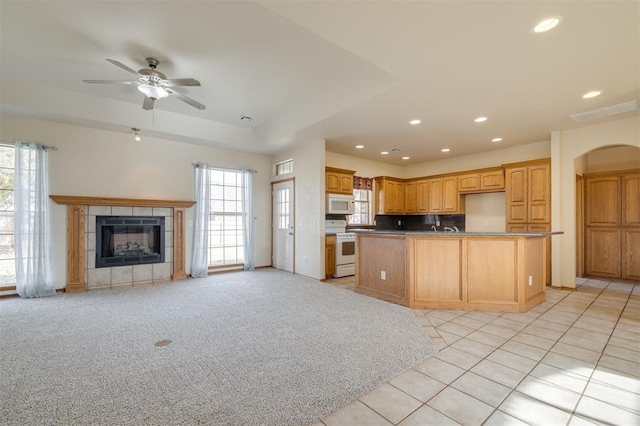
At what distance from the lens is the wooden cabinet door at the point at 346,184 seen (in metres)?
6.38

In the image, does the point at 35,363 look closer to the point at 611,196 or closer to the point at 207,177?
the point at 207,177

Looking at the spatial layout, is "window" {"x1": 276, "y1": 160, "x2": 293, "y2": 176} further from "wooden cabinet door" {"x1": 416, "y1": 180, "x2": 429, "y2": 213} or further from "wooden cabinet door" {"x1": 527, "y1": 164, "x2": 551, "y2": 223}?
"wooden cabinet door" {"x1": 527, "y1": 164, "x2": 551, "y2": 223}

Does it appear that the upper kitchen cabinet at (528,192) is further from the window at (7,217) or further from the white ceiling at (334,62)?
the window at (7,217)

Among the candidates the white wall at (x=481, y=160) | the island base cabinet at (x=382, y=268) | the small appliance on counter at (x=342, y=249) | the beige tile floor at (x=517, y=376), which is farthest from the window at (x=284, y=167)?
the beige tile floor at (x=517, y=376)

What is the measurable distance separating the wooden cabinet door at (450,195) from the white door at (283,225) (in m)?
3.86

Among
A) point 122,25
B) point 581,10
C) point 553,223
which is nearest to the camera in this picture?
point 581,10

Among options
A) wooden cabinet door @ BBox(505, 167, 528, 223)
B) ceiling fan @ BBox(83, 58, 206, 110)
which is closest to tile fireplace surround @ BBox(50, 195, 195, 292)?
ceiling fan @ BBox(83, 58, 206, 110)

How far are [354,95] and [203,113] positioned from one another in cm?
300

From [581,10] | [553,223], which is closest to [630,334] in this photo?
[553,223]

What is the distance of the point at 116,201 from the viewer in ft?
16.9

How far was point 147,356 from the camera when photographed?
250cm

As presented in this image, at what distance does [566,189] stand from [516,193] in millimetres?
832

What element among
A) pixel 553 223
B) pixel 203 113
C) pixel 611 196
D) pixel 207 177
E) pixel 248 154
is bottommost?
pixel 553 223

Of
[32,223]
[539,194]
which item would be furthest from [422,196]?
[32,223]
